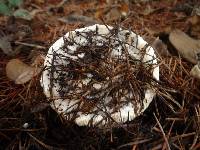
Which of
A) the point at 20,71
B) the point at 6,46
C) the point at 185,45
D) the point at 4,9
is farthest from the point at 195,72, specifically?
the point at 4,9

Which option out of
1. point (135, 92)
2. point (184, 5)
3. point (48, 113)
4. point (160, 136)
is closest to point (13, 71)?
point (48, 113)

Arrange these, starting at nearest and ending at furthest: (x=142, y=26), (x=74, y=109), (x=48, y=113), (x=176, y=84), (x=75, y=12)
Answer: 1. (x=74, y=109)
2. (x=48, y=113)
3. (x=176, y=84)
4. (x=142, y=26)
5. (x=75, y=12)

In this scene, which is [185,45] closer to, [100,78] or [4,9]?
[100,78]

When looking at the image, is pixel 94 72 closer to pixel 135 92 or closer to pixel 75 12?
pixel 135 92

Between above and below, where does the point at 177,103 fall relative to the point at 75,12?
below

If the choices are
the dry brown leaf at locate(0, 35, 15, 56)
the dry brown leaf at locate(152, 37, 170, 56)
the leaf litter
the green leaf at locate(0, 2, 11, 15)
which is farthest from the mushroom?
the green leaf at locate(0, 2, 11, 15)

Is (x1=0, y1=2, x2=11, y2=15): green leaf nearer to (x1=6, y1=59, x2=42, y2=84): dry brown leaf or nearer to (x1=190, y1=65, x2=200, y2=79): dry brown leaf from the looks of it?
(x1=6, y1=59, x2=42, y2=84): dry brown leaf

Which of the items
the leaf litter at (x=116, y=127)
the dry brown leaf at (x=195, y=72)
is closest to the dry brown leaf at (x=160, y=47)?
the leaf litter at (x=116, y=127)
